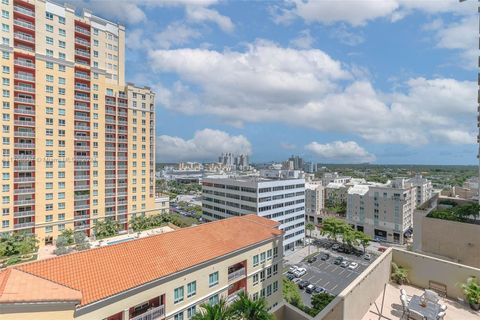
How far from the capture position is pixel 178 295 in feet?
62.4

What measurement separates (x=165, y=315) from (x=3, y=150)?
1685 inches

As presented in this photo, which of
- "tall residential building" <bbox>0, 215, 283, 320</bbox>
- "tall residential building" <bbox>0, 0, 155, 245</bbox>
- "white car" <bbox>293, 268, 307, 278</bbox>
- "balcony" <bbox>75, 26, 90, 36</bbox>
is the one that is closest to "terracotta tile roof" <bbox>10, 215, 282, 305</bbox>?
"tall residential building" <bbox>0, 215, 283, 320</bbox>

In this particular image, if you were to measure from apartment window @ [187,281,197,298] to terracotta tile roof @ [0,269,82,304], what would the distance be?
7737 millimetres

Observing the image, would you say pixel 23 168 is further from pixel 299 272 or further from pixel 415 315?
pixel 415 315

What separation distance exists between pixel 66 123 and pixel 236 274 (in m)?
43.8

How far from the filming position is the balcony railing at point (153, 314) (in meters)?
16.9

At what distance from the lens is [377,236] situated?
76562mm

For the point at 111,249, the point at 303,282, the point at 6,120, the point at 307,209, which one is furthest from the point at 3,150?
the point at 307,209

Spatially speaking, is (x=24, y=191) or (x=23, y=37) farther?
(x=24, y=191)

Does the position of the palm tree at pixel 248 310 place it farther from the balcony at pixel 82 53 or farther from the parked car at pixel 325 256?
the balcony at pixel 82 53

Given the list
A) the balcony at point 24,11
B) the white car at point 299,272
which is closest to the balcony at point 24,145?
the balcony at point 24,11

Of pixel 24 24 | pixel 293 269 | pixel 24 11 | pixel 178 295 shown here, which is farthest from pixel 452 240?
pixel 24 11

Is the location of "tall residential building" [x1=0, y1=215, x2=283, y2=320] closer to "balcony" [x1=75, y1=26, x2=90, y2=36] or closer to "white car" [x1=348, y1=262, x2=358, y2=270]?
"white car" [x1=348, y1=262, x2=358, y2=270]

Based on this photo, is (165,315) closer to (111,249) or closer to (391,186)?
(111,249)
